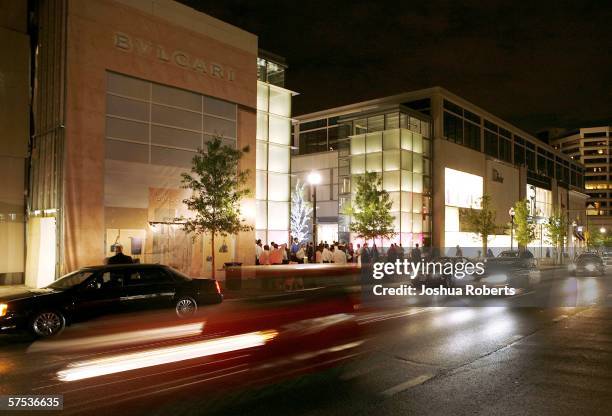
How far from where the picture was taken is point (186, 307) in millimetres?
13156

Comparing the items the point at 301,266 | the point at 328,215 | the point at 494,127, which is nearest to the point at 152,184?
the point at 301,266

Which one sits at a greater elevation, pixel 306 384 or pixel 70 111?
pixel 70 111

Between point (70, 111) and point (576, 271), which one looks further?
point (576, 271)

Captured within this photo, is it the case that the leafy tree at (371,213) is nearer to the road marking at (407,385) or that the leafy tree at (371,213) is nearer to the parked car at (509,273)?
the parked car at (509,273)

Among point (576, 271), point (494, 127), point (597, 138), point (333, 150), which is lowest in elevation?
point (576, 271)

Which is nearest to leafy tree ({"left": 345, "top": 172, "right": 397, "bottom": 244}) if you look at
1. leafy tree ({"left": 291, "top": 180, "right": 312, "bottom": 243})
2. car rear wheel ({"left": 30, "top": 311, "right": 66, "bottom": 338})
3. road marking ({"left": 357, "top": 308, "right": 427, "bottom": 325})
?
leafy tree ({"left": 291, "top": 180, "right": 312, "bottom": 243})

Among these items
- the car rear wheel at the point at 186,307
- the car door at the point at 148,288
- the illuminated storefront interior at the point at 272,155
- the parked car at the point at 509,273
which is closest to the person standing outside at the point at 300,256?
the illuminated storefront interior at the point at 272,155

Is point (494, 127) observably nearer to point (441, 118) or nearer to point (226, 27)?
point (441, 118)

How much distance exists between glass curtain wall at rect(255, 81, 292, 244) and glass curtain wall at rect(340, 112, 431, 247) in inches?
579

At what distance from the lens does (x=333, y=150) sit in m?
50.0

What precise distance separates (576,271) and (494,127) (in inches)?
1142

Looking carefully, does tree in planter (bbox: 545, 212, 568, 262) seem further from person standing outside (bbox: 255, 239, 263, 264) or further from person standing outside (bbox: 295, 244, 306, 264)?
person standing outside (bbox: 255, 239, 263, 264)

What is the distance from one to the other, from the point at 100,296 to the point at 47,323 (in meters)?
1.17

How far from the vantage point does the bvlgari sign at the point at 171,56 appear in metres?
21.0
